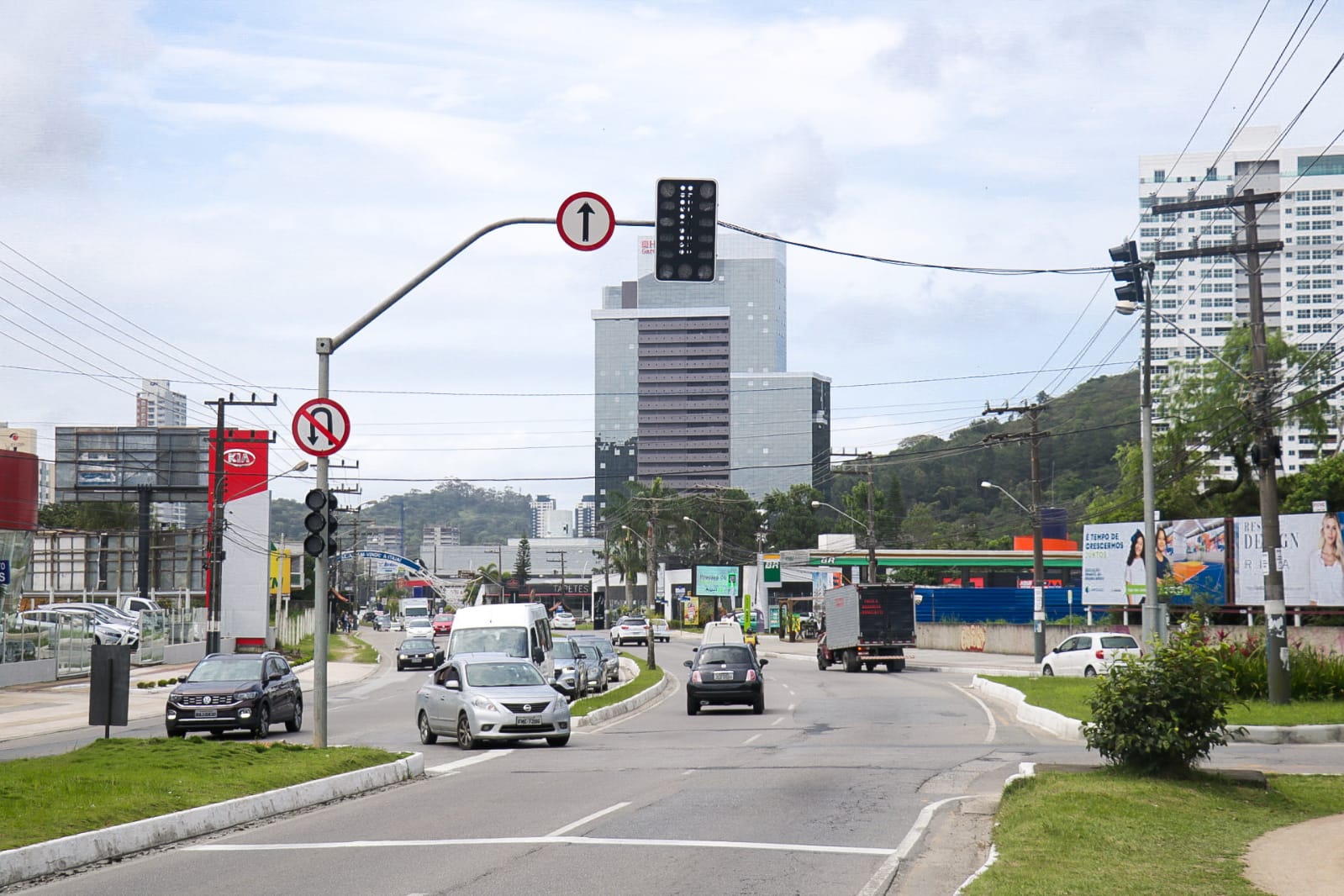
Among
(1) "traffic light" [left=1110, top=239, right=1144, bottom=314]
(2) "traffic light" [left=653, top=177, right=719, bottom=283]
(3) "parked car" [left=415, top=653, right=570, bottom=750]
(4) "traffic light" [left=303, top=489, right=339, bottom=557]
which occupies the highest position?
(1) "traffic light" [left=1110, top=239, right=1144, bottom=314]

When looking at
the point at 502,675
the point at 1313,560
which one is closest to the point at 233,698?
the point at 502,675

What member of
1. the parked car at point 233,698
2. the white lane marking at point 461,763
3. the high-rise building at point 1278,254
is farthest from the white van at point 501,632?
the high-rise building at point 1278,254

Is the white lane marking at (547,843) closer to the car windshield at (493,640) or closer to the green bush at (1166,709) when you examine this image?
the green bush at (1166,709)

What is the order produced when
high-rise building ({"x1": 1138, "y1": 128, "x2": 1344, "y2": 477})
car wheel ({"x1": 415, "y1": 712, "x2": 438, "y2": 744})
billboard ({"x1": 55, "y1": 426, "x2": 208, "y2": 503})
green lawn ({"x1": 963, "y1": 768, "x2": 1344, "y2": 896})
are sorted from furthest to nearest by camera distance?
high-rise building ({"x1": 1138, "y1": 128, "x2": 1344, "y2": 477}) < billboard ({"x1": 55, "y1": 426, "x2": 208, "y2": 503}) < car wheel ({"x1": 415, "y1": 712, "x2": 438, "y2": 744}) < green lawn ({"x1": 963, "y1": 768, "x2": 1344, "y2": 896})

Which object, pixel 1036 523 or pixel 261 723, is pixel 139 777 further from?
pixel 1036 523

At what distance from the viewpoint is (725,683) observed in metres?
29.7

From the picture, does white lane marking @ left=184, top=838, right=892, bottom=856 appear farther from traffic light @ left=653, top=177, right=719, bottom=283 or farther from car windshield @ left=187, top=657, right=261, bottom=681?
car windshield @ left=187, top=657, right=261, bottom=681

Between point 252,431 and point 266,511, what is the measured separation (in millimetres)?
4697

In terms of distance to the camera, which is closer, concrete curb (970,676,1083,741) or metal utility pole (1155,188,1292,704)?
concrete curb (970,676,1083,741)

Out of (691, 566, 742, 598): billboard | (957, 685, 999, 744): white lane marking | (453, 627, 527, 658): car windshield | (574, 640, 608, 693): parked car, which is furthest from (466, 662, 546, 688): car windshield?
(691, 566, 742, 598): billboard

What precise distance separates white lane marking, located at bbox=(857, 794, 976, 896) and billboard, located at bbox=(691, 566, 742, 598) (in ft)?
311

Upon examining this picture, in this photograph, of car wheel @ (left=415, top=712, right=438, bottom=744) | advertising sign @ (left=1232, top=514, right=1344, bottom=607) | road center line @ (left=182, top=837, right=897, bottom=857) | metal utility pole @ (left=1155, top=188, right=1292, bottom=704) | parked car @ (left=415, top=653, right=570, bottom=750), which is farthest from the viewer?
advertising sign @ (left=1232, top=514, right=1344, bottom=607)

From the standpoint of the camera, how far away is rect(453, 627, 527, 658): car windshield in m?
32.2

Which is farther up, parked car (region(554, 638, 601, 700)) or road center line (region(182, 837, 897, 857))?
road center line (region(182, 837, 897, 857))
